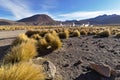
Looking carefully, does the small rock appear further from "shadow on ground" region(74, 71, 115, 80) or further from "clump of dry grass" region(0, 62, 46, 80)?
"clump of dry grass" region(0, 62, 46, 80)

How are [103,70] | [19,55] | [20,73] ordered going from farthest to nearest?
[19,55] < [103,70] < [20,73]

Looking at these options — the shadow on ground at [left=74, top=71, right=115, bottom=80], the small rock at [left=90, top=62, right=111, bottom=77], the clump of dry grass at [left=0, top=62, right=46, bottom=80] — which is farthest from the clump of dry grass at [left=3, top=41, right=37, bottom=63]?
the small rock at [left=90, top=62, right=111, bottom=77]

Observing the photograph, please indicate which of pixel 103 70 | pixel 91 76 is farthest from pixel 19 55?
pixel 103 70

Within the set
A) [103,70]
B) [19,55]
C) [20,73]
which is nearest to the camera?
[20,73]

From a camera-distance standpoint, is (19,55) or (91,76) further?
(19,55)

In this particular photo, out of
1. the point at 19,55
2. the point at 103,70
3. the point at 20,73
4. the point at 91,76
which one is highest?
the point at 20,73

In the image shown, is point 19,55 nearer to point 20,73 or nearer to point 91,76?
point 91,76

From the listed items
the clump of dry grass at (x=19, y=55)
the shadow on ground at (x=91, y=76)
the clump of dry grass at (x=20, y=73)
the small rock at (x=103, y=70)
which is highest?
the clump of dry grass at (x=20, y=73)

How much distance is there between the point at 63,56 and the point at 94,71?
298 centimetres

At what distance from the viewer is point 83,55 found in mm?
11383

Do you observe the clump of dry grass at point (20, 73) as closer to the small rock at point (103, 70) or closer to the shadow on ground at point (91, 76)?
the shadow on ground at point (91, 76)

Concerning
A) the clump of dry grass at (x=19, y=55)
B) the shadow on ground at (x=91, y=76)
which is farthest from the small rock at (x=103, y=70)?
the clump of dry grass at (x=19, y=55)

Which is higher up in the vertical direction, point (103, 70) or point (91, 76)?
point (103, 70)

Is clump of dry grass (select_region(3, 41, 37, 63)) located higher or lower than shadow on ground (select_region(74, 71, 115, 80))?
higher
